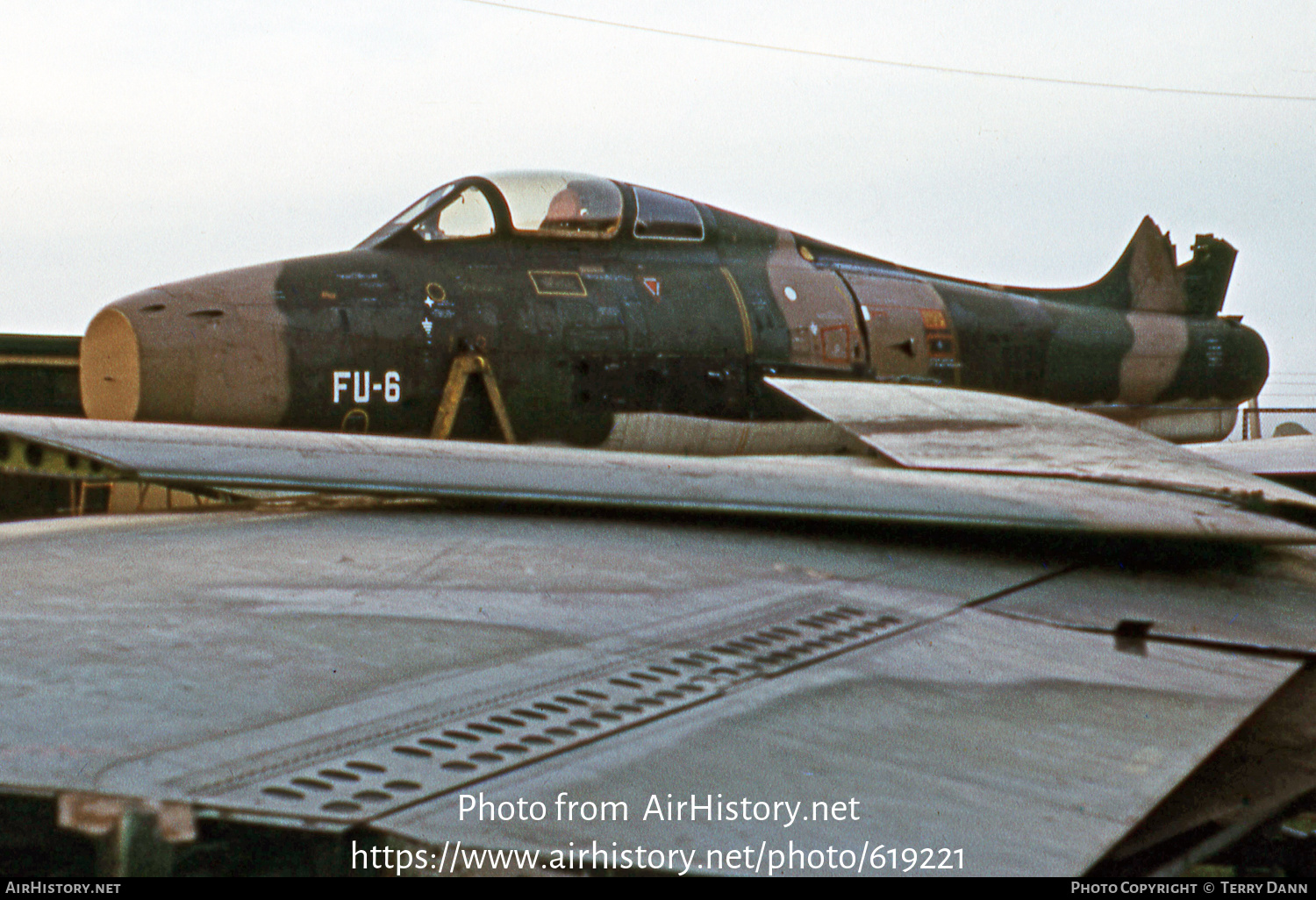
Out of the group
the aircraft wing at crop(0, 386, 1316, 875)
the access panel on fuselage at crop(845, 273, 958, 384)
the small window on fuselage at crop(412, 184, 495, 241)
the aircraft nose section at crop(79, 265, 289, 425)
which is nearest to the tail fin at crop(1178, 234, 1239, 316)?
the access panel on fuselage at crop(845, 273, 958, 384)

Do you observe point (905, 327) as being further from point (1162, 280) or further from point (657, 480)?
point (657, 480)

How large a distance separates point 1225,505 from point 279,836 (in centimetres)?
402

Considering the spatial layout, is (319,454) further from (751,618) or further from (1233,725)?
(1233,725)

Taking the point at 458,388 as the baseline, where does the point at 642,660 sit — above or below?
below

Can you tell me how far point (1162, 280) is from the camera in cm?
985

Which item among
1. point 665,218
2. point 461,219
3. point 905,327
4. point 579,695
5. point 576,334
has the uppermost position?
point 665,218

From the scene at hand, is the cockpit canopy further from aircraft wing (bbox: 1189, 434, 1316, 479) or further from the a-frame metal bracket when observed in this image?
aircraft wing (bbox: 1189, 434, 1316, 479)

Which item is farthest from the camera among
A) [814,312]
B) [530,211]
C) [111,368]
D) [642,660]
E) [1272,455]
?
[814,312]

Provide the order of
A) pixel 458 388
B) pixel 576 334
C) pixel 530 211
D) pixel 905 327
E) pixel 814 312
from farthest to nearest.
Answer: pixel 905 327 → pixel 814 312 → pixel 530 211 → pixel 576 334 → pixel 458 388

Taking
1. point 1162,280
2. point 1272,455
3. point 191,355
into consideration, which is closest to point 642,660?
point 191,355

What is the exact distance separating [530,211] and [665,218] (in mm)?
906

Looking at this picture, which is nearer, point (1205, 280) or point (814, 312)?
point (814, 312)

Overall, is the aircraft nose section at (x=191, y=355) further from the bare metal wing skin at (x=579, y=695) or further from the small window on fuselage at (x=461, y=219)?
the bare metal wing skin at (x=579, y=695)

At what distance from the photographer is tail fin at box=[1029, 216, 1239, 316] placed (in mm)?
9672
